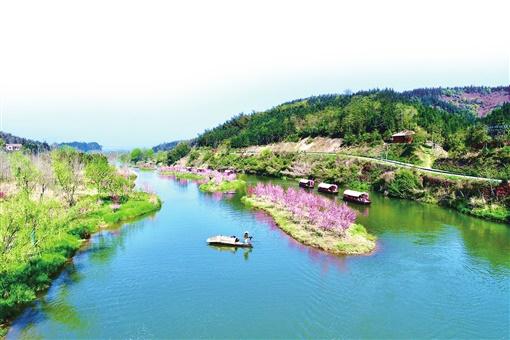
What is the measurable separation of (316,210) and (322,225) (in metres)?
4.73

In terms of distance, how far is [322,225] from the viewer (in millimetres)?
52250

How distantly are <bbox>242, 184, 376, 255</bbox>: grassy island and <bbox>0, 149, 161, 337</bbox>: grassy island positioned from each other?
27955 millimetres

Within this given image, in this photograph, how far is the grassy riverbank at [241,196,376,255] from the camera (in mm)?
46438

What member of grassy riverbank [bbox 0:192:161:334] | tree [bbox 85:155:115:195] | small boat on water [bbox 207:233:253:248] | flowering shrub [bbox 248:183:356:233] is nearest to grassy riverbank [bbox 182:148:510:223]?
flowering shrub [bbox 248:183:356:233]

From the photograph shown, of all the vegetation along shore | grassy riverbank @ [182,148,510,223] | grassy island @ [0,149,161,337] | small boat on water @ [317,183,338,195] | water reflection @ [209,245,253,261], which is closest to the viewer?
grassy island @ [0,149,161,337]

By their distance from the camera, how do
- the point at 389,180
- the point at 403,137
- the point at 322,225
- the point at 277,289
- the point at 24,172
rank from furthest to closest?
the point at 403,137 < the point at 389,180 < the point at 24,172 < the point at 322,225 < the point at 277,289

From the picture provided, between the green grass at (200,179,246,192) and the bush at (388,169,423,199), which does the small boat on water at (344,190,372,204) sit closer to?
the bush at (388,169,423,199)

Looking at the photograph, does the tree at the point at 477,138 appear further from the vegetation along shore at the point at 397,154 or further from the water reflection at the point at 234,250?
the water reflection at the point at 234,250

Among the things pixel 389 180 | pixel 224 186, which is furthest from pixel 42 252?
pixel 389 180

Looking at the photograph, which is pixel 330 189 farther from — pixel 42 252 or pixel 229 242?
pixel 42 252

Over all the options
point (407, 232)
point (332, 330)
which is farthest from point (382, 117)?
point (332, 330)

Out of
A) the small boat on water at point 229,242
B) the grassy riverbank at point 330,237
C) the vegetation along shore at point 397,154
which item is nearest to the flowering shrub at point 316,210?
the grassy riverbank at point 330,237

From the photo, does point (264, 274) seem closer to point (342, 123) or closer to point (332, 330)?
point (332, 330)

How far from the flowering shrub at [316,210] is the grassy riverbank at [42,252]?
29.6 m
